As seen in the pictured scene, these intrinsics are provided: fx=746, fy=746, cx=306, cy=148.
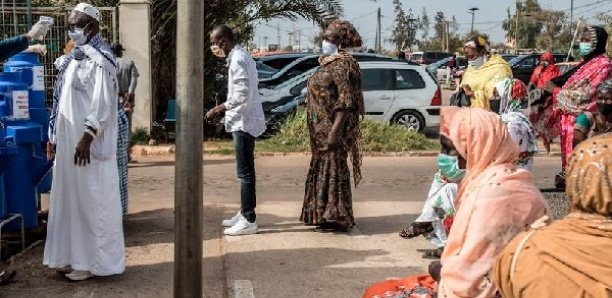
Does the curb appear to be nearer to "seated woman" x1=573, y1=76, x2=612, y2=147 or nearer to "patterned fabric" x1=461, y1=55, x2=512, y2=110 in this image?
"patterned fabric" x1=461, y1=55, x2=512, y2=110

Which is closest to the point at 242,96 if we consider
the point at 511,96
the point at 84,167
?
the point at 84,167

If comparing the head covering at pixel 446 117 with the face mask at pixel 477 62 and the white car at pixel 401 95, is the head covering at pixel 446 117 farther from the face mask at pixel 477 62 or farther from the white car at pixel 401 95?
the white car at pixel 401 95

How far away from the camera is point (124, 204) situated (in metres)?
6.67

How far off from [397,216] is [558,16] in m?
56.4

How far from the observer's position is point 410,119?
574 inches

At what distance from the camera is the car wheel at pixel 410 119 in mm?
14523

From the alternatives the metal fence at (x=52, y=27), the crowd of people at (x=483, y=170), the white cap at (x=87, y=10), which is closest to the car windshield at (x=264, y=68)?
the metal fence at (x=52, y=27)

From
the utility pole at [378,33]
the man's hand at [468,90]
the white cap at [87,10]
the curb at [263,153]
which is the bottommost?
the curb at [263,153]

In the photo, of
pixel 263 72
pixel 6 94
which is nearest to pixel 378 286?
pixel 6 94

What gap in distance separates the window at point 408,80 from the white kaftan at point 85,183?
10.0 meters

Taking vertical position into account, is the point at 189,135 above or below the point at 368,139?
above

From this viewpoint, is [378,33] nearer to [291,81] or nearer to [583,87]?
[291,81]

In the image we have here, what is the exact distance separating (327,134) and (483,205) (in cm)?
331

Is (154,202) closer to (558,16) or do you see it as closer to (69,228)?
(69,228)
